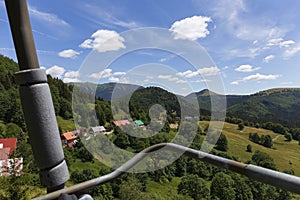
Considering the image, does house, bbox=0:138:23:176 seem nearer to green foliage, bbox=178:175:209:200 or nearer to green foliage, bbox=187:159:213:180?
green foliage, bbox=178:175:209:200

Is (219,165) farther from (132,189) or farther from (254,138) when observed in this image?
(254,138)

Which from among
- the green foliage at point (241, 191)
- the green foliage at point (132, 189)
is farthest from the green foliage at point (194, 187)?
the green foliage at point (132, 189)

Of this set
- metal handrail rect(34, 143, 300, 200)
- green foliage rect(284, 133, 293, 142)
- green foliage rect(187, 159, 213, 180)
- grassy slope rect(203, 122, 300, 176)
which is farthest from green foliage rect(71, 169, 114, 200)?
green foliage rect(284, 133, 293, 142)

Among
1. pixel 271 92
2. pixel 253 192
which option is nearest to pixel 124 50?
pixel 253 192

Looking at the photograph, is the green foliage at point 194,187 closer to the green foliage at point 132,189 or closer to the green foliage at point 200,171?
the green foliage at point 200,171

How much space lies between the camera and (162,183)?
144ft

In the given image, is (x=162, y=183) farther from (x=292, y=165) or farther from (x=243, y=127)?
(x=243, y=127)


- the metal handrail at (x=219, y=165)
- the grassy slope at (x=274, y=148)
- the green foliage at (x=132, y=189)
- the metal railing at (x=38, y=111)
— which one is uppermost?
the metal railing at (x=38, y=111)

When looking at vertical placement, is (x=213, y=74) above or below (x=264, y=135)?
above

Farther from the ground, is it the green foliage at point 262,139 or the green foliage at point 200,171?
the green foliage at point 200,171

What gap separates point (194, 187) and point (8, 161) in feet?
110

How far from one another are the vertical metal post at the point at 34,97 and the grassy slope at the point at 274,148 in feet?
171

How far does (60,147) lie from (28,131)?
82 mm

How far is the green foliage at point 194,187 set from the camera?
36094mm
